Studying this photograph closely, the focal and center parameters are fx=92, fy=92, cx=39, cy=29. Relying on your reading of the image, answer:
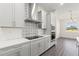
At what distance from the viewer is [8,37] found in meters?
2.84

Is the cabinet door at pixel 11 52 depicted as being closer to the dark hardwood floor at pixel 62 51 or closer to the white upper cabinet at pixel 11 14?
the white upper cabinet at pixel 11 14

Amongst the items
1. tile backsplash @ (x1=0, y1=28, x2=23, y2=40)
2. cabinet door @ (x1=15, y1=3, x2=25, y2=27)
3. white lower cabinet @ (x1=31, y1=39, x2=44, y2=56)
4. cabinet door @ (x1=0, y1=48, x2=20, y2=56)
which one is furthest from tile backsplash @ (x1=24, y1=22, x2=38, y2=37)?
cabinet door @ (x1=0, y1=48, x2=20, y2=56)

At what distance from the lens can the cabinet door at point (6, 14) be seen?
6.99 feet

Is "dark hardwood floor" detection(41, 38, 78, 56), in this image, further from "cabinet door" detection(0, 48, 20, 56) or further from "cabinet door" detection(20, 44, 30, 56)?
"cabinet door" detection(0, 48, 20, 56)

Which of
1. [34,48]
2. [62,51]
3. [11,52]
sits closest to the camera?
[11,52]

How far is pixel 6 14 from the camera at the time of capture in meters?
2.26

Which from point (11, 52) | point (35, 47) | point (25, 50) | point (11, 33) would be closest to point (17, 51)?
point (11, 52)

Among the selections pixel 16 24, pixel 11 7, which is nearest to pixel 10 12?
pixel 11 7

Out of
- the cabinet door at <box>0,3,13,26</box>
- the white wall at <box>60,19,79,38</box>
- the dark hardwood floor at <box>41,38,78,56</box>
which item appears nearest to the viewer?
the cabinet door at <box>0,3,13,26</box>

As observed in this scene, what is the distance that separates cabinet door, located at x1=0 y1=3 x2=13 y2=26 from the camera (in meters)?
2.13

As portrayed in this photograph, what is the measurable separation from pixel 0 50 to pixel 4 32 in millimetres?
1020

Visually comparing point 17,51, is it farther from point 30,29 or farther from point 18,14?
point 30,29

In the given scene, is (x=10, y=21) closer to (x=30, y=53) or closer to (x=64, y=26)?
(x=30, y=53)


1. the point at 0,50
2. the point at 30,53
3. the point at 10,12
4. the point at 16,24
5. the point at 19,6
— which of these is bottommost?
the point at 30,53
